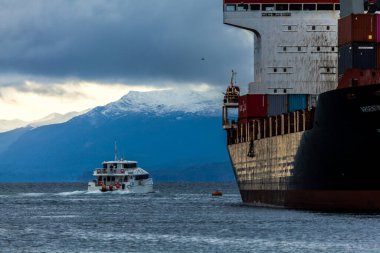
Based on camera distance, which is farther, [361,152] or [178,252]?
[361,152]

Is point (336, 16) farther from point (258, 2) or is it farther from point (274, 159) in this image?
point (274, 159)

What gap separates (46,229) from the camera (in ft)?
249

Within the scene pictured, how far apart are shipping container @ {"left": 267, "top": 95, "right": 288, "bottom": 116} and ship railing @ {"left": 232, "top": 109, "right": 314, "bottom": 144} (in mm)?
1560

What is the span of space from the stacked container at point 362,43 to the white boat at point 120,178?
105 m

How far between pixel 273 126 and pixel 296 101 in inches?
235

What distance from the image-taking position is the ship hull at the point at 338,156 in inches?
3009

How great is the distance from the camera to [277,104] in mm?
101062

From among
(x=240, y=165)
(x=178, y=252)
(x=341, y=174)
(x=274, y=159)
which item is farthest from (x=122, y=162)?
(x=178, y=252)

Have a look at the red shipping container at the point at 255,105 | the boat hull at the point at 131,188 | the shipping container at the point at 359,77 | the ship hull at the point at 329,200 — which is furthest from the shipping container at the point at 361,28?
the boat hull at the point at 131,188

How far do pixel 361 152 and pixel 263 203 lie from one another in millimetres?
25360

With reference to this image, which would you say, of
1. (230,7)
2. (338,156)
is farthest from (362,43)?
(230,7)

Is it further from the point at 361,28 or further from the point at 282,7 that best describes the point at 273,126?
the point at 361,28

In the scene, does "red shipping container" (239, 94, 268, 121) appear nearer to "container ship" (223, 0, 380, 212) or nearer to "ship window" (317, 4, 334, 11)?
"container ship" (223, 0, 380, 212)

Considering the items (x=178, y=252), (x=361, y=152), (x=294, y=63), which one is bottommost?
(x=178, y=252)
